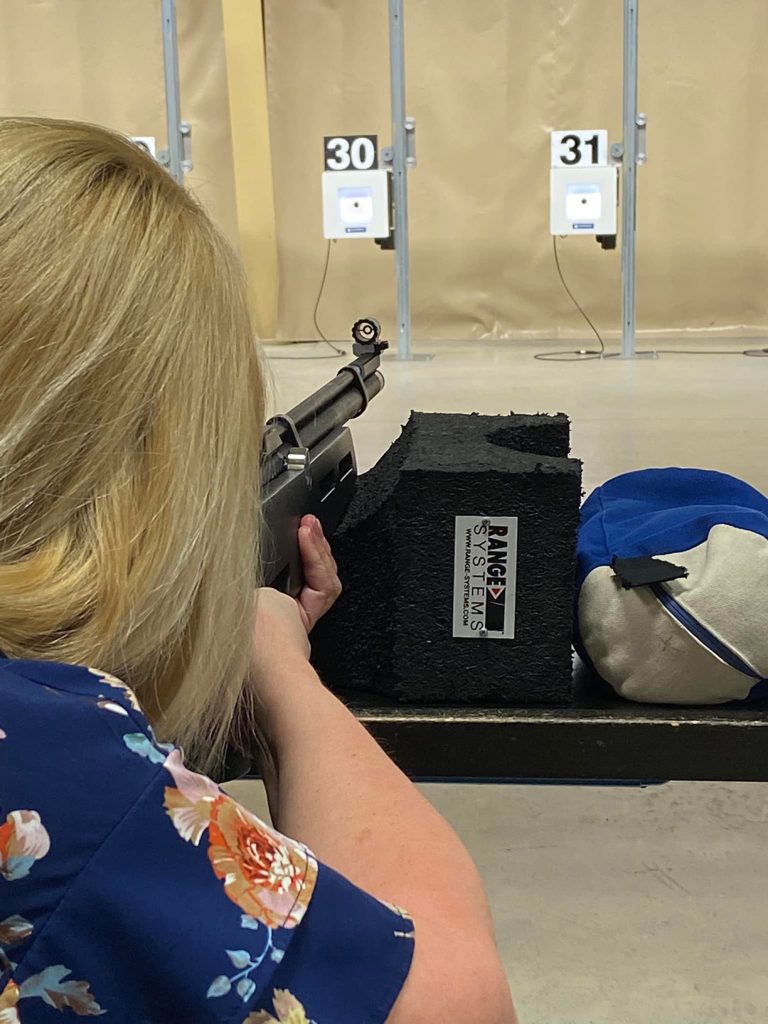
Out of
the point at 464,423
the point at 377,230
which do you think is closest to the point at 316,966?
the point at 464,423

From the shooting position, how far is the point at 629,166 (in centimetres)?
490

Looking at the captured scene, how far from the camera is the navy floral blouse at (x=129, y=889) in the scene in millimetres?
376

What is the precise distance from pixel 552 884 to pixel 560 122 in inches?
208

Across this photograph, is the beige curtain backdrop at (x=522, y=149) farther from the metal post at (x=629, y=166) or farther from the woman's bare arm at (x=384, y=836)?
the woman's bare arm at (x=384, y=836)

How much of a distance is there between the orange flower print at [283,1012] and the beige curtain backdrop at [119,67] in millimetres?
5722

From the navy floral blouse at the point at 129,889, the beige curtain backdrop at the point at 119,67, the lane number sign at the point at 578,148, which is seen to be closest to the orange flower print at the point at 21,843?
the navy floral blouse at the point at 129,889

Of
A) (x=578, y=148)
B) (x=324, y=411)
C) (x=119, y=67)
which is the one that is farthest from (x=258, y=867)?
(x=119, y=67)

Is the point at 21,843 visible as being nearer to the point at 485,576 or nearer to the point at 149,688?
the point at 149,688

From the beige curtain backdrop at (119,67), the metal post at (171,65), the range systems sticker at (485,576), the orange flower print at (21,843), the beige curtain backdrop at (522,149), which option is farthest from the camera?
the beige curtain backdrop at (119,67)

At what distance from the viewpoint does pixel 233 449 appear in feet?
1.67

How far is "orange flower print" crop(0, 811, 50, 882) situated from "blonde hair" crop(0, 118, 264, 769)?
0.27 feet

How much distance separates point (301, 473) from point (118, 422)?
0.45 m

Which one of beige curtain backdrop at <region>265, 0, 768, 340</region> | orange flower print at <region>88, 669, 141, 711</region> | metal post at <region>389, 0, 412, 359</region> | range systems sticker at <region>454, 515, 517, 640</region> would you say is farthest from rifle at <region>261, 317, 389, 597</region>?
beige curtain backdrop at <region>265, 0, 768, 340</region>

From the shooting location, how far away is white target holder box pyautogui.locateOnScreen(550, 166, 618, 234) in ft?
16.7
